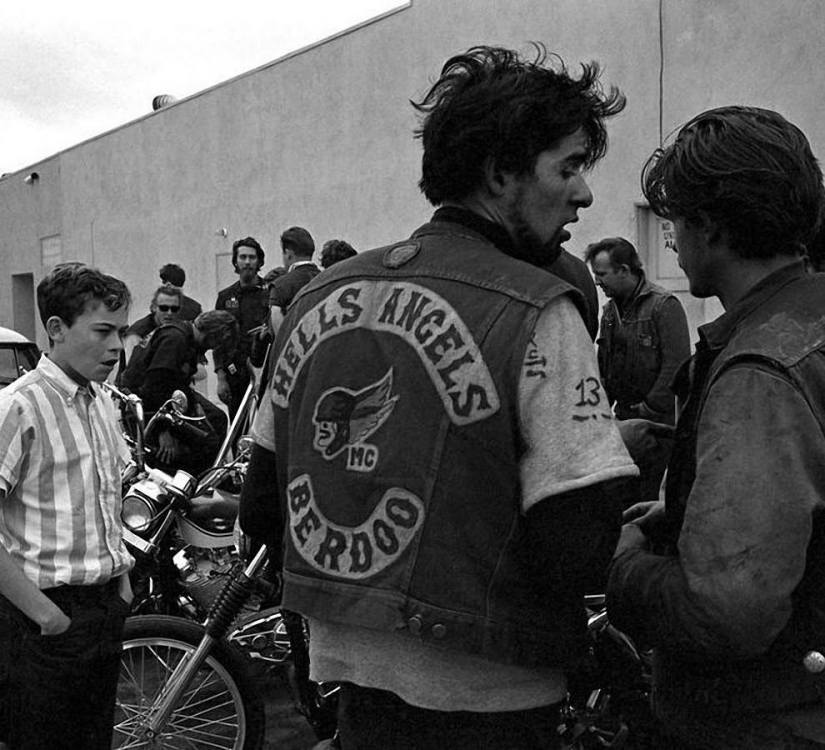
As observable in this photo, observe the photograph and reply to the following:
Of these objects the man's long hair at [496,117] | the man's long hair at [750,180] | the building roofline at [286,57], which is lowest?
the man's long hair at [750,180]

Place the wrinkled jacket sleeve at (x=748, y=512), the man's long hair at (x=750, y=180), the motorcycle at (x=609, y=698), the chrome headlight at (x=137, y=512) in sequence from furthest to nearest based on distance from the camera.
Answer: the chrome headlight at (x=137, y=512)
the motorcycle at (x=609, y=698)
the man's long hair at (x=750, y=180)
the wrinkled jacket sleeve at (x=748, y=512)

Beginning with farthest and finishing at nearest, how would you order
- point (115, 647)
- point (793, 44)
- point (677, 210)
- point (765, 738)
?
point (793, 44)
point (115, 647)
point (677, 210)
point (765, 738)

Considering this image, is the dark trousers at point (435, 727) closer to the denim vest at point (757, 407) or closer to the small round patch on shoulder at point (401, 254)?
the denim vest at point (757, 407)

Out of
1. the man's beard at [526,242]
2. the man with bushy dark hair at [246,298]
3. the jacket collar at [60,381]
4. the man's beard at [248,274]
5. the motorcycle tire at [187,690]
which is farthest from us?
the man's beard at [248,274]

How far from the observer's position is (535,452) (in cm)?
146

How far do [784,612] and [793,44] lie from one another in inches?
252

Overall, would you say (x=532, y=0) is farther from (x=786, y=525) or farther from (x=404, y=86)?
(x=786, y=525)

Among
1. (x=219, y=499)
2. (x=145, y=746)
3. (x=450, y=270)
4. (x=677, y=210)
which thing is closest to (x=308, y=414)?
(x=450, y=270)

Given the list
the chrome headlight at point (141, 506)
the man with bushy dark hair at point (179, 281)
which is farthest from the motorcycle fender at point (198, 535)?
the man with bushy dark hair at point (179, 281)

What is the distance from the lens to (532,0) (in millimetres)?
9023

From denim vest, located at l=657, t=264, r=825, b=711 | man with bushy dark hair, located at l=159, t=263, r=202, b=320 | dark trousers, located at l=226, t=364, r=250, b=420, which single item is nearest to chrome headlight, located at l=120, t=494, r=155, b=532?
denim vest, located at l=657, t=264, r=825, b=711

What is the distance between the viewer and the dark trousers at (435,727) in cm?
153

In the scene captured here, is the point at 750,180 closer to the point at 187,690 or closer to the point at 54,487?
the point at 54,487

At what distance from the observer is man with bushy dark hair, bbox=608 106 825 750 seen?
1.42m
